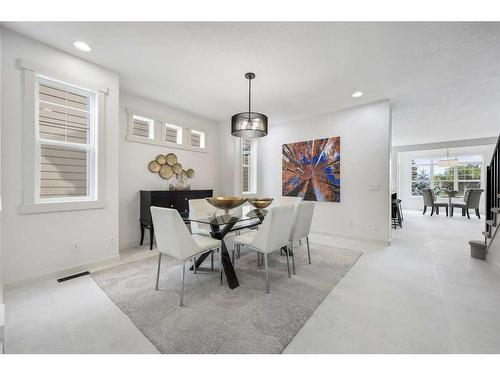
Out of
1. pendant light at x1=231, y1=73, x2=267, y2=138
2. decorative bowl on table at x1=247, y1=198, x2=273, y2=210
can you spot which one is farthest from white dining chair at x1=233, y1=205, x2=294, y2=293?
pendant light at x1=231, y1=73, x2=267, y2=138

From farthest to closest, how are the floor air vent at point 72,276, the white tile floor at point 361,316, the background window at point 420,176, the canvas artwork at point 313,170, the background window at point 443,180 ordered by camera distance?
1. the background window at point 420,176
2. the background window at point 443,180
3. the canvas artwork at point 313,170
4. the floor air vent at point 72,276
5. the white tile floor at point 361,316

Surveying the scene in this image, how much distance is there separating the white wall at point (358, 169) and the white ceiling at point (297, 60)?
0.35m

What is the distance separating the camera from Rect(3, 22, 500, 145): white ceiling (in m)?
1.94

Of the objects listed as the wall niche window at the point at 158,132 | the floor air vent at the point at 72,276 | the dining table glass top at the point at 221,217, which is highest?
the wall niche window at the point at 158,132

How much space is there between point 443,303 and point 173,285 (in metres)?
2.55

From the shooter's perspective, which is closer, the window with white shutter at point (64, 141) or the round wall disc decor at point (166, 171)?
the window with white shutter at point (64, 141)

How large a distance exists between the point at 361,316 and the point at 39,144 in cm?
358

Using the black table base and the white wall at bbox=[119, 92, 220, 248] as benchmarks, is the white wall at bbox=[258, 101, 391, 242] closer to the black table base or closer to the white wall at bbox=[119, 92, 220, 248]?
the white wall at bbox=[119, 92, 220, 248]

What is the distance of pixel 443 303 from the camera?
181 centimetres

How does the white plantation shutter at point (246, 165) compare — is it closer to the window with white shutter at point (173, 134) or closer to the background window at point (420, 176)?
the window with white shutter at point (173, 134)

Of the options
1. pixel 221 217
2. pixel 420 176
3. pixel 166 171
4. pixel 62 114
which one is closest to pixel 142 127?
pixel 166 171

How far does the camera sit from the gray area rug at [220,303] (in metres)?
1.36

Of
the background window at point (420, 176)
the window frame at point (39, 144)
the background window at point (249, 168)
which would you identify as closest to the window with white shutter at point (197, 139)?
the background window at point (249, 168)
